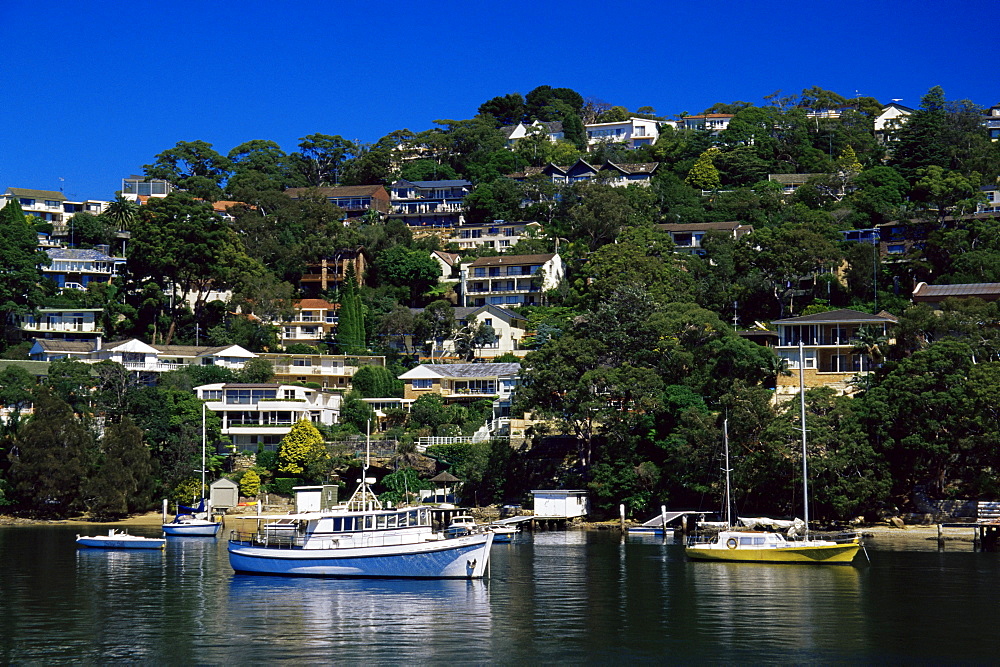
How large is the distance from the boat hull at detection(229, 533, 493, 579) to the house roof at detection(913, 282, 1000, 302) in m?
55.1

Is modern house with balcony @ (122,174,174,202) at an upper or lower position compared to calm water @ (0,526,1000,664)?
upper

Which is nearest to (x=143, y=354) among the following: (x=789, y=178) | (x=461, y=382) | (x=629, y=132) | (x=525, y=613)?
(x=461, y=382)

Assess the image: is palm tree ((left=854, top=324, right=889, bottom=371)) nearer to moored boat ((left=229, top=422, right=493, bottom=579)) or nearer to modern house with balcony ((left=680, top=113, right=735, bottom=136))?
moored boat ((left=229, top=422, right=493, bottom=579))

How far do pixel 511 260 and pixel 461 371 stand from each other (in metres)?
23.5

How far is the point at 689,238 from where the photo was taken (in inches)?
4744

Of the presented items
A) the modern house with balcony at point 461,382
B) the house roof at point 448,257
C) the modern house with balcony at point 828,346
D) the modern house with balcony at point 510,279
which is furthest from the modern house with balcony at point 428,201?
the modern house with balcony at point 828,346

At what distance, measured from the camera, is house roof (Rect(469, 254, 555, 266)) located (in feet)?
392

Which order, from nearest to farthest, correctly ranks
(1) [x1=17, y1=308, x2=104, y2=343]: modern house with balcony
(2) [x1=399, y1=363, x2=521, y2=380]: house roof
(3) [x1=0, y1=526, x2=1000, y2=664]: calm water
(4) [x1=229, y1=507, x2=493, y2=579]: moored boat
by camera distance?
(3) [x1=0, y1=526, x2=1000, y2=664]: calm water
(4) [x1=229, y1=507, x2=493, y2=579]: moored boat
(2) [x1=399, y1=363, x2=521, y2=380]: house roof
(1) [x1=17, y1=308, x2=104, y2=343]: modern house with balcony

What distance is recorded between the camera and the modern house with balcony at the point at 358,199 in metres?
148

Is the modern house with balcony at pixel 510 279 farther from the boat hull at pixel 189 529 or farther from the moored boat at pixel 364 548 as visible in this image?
the moored boat at pixel 364 548

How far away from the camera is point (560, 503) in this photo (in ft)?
257

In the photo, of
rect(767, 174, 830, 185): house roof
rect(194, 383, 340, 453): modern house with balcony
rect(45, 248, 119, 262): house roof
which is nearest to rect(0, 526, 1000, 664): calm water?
rect(194, 383, 340, 453): modern house with balcony

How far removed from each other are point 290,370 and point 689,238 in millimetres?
44486

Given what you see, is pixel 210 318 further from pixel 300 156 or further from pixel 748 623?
pixel 748 623
